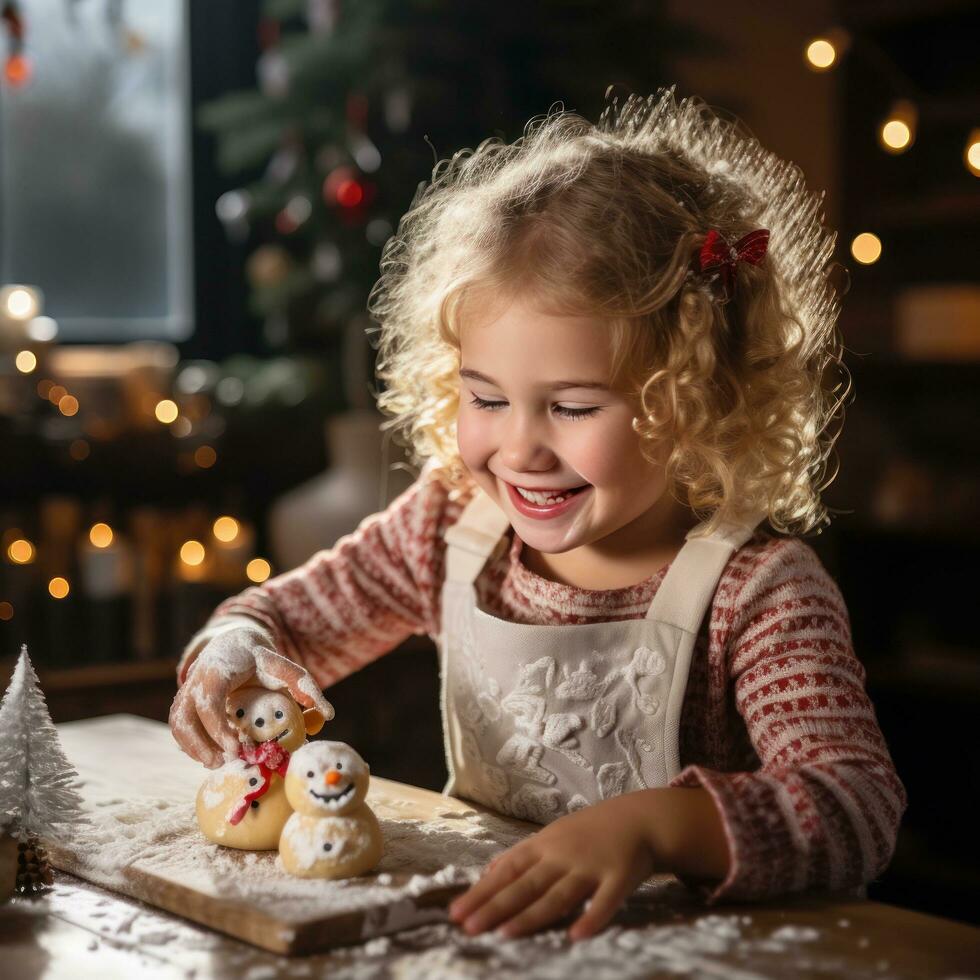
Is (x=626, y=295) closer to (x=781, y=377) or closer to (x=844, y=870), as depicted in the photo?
(x=781, y=377)

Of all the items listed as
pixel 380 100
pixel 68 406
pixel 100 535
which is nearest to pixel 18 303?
pixel 68 406

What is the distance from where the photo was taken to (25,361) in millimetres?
2762

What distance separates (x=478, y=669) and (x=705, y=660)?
0.22 metres

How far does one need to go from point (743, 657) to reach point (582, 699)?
15 cm


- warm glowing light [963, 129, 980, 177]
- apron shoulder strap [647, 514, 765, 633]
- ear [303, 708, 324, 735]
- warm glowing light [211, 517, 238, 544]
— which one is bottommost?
ear [303, 708, 324, 735]

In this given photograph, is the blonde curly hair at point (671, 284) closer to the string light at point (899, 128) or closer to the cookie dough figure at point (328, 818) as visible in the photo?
the cookie dough figure at point (328, 818)

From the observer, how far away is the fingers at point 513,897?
0.83 m

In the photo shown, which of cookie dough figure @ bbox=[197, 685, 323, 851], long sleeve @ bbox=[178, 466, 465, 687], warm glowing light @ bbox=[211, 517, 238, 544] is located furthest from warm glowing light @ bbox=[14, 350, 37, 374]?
cookie dough figure @ bbox=[197, 685, 323, 851]

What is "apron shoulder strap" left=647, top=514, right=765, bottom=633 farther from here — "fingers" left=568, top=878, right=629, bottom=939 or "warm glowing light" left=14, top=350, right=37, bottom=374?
"warm glowing light" left=14, top=350, right=37, bottom=374

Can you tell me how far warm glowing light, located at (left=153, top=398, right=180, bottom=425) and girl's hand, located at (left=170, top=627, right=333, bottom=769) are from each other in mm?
1905

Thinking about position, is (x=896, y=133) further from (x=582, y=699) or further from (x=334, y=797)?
(x=334, y=797)

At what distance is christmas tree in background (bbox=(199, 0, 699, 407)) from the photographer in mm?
2621

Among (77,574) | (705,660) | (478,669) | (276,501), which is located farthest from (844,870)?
(276,501)

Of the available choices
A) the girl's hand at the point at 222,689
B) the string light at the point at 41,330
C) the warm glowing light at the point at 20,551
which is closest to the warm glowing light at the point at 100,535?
the warm glowing light at the point at 20,551
